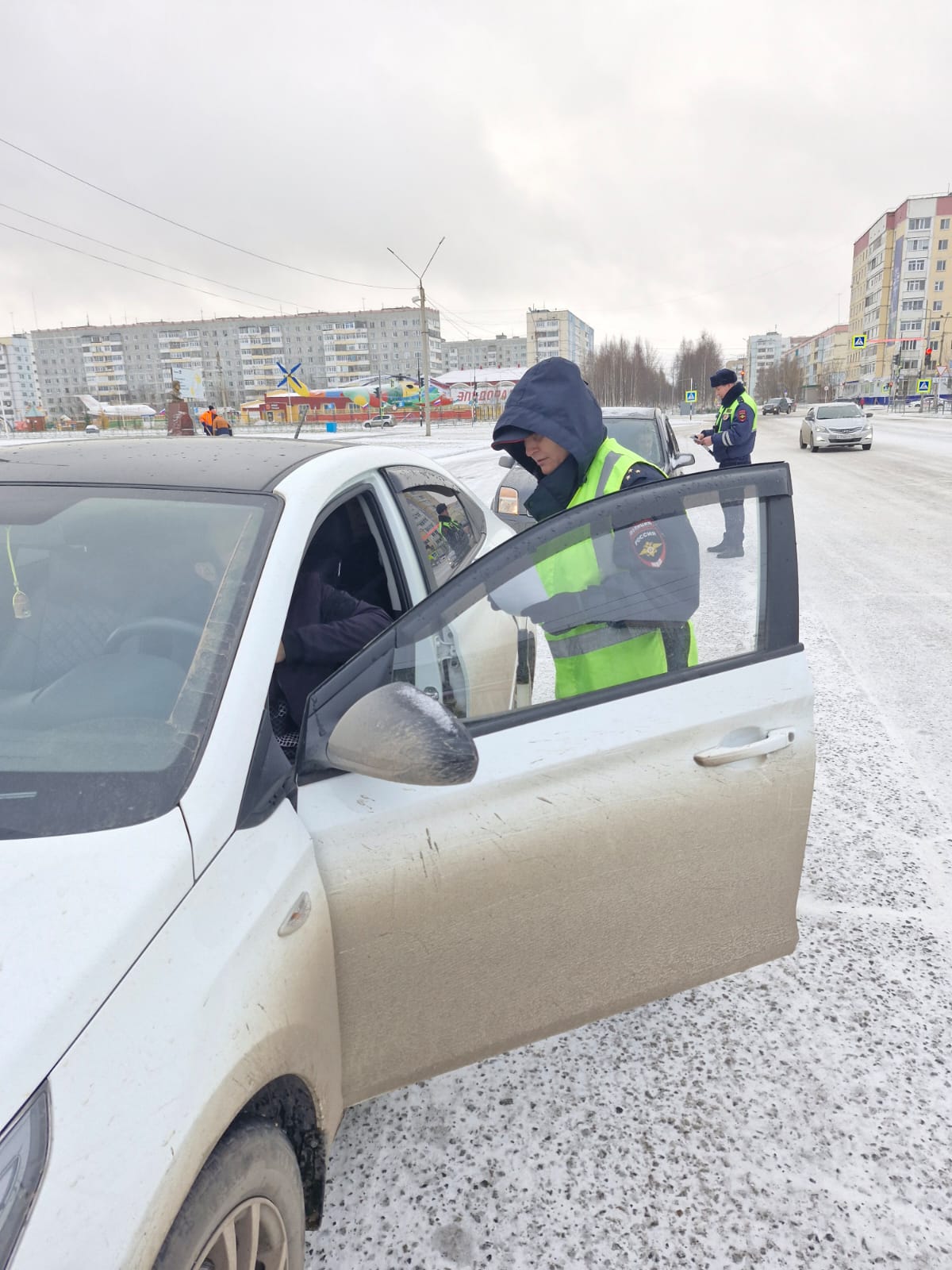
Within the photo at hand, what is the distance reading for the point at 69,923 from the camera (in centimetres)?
104

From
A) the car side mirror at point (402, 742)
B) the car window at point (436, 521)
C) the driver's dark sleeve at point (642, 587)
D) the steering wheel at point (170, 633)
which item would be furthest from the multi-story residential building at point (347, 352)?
the car side mirror at point (402, 742)

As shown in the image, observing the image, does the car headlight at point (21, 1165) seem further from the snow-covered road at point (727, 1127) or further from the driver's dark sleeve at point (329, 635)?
the driver's dark sleeve at point (329, 635)

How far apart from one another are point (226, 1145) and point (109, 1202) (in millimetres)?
240

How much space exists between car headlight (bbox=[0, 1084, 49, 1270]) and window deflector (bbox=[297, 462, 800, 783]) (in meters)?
0.76

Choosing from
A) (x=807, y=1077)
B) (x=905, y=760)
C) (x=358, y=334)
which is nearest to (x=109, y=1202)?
(x=807, y=1077)

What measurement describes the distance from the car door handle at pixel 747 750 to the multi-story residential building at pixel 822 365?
119297 mm

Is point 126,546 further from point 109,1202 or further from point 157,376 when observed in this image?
point 157,376

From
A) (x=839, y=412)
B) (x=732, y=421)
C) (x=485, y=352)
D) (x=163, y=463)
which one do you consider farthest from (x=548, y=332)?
(x=163, y=463)

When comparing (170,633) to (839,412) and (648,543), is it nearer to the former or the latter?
(648,543)

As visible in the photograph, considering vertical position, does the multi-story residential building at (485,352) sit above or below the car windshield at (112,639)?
above

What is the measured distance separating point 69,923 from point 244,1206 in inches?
19.5

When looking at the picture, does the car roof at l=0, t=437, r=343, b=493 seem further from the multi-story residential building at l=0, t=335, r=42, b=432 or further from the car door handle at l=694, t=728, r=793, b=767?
the multi-story residential building at l=0, t=335, r=42, b=432

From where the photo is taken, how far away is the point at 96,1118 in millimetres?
931

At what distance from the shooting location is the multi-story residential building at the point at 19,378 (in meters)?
156
